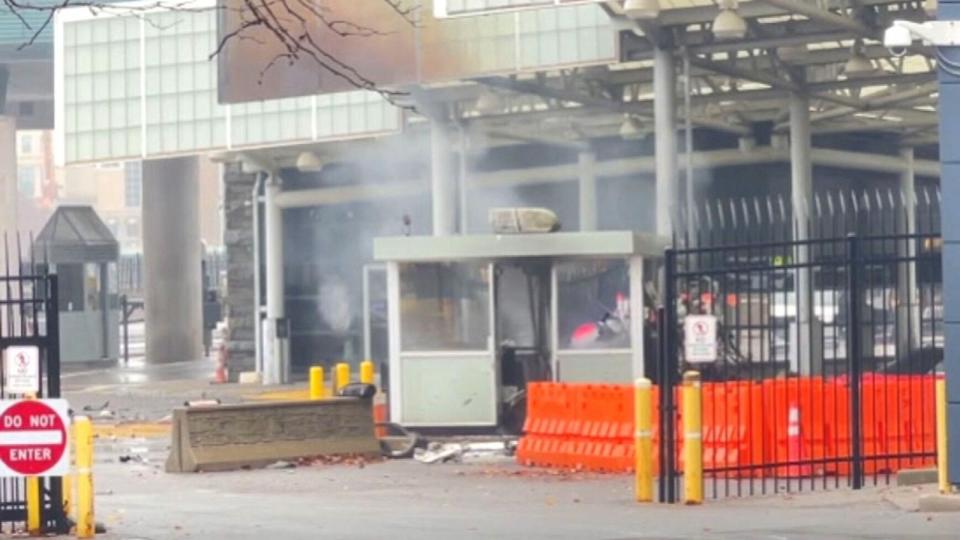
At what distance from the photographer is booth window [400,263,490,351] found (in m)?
27.8

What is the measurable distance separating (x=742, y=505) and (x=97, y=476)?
27.8ft

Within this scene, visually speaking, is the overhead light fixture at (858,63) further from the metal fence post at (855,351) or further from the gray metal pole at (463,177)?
the metal fence post at (855,351)

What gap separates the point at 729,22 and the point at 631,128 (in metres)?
11.5

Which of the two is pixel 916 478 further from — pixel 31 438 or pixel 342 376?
pixel 342 376

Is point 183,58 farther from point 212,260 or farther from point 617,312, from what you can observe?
point 212,260

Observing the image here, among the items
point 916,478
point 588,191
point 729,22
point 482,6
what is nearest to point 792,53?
point 729,22

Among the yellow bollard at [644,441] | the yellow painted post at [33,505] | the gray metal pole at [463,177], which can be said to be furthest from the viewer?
the gray metal pole at [463,177]

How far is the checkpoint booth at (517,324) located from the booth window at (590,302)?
0.04 ft

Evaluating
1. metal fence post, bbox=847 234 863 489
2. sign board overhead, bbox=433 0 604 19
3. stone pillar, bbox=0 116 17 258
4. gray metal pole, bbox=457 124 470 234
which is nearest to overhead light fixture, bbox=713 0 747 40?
sign board overhead, bbox=433 0 604 19

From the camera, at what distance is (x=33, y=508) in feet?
55.5

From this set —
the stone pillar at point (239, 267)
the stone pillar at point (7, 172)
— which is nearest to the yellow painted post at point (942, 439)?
the stone pillar at point (239, 267)

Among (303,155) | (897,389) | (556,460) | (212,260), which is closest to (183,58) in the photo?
(303,155)

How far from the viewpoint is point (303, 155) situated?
4325 cm

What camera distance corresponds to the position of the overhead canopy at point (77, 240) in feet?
174
